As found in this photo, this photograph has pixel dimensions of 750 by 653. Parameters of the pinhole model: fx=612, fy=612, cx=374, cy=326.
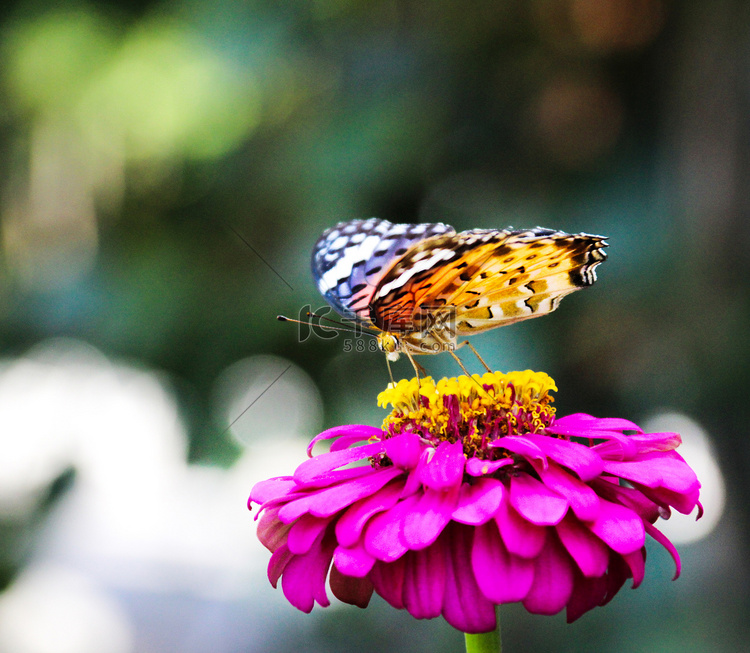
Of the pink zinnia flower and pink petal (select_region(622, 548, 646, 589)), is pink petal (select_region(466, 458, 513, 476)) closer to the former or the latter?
the pink zinnia flower

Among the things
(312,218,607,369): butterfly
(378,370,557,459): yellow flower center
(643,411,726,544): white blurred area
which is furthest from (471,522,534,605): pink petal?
(643,411,726,544): white blurred area

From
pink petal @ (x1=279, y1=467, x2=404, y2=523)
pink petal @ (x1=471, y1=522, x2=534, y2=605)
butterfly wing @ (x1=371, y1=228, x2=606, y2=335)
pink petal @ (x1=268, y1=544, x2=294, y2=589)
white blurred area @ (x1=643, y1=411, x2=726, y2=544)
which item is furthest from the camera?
white blurred area @ (x1=643, y1=411, x2=726, y2=544)

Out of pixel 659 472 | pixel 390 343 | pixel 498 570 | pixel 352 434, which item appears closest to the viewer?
pixel 498 570

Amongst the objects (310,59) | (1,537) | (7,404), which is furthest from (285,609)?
(310,59)

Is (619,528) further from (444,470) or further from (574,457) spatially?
(444,470)

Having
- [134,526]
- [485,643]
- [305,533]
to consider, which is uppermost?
[305,533]

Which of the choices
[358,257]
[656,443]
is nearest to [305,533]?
[656,443]
